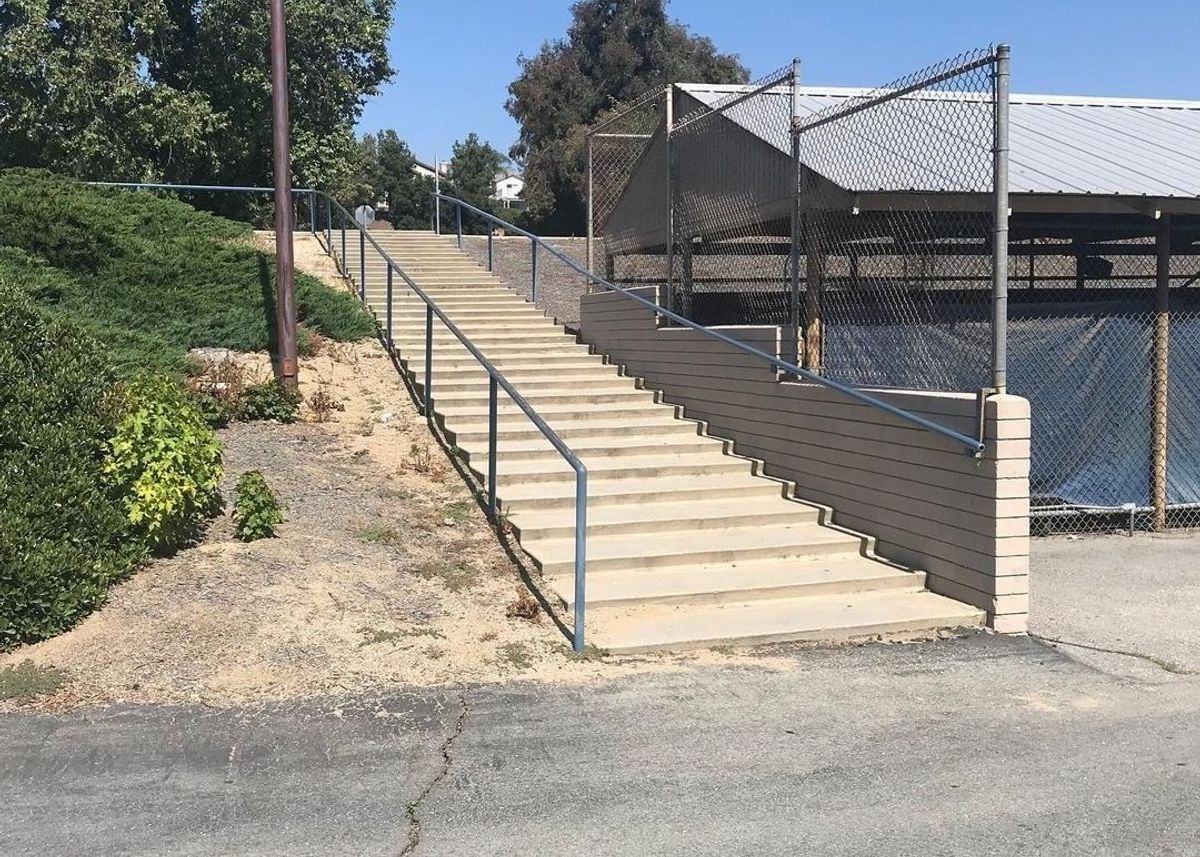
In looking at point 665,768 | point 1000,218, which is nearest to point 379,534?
point 665,768

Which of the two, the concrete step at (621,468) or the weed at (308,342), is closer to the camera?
the concrete step at (621,468)

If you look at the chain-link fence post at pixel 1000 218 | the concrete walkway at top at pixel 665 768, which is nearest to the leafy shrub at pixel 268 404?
the concrete walkway at top at pixel 665 768

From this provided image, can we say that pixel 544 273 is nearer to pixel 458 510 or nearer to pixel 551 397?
pixel 551 397

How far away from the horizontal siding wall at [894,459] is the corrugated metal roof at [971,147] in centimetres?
155

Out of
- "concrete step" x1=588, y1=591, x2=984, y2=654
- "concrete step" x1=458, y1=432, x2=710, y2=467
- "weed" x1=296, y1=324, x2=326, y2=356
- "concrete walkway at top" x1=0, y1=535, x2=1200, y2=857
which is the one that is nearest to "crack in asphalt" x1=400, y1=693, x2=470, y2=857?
"concrete walkway at top" x1=0, y1=535, x2=1200, y2=857

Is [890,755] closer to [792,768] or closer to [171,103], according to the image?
[792,768]

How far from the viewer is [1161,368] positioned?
326 inches

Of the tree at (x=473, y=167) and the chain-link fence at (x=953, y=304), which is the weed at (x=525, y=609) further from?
the tree at (x=473, y=167)

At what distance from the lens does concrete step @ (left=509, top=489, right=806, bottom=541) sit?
6.99 meters

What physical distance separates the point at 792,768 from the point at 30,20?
17055 millimetres

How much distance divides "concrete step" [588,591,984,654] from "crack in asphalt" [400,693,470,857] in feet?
3.40

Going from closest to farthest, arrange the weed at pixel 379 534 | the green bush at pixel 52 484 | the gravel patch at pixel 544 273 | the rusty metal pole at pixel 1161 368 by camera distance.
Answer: the green bush at pixel 52 484 < the weed at pixel 379 534 < the rusty metal pole at pixel 1161 368 < the gravel patch at pixel 544 273

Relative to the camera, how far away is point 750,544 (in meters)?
6.93

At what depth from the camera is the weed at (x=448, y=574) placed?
20.4 ft
